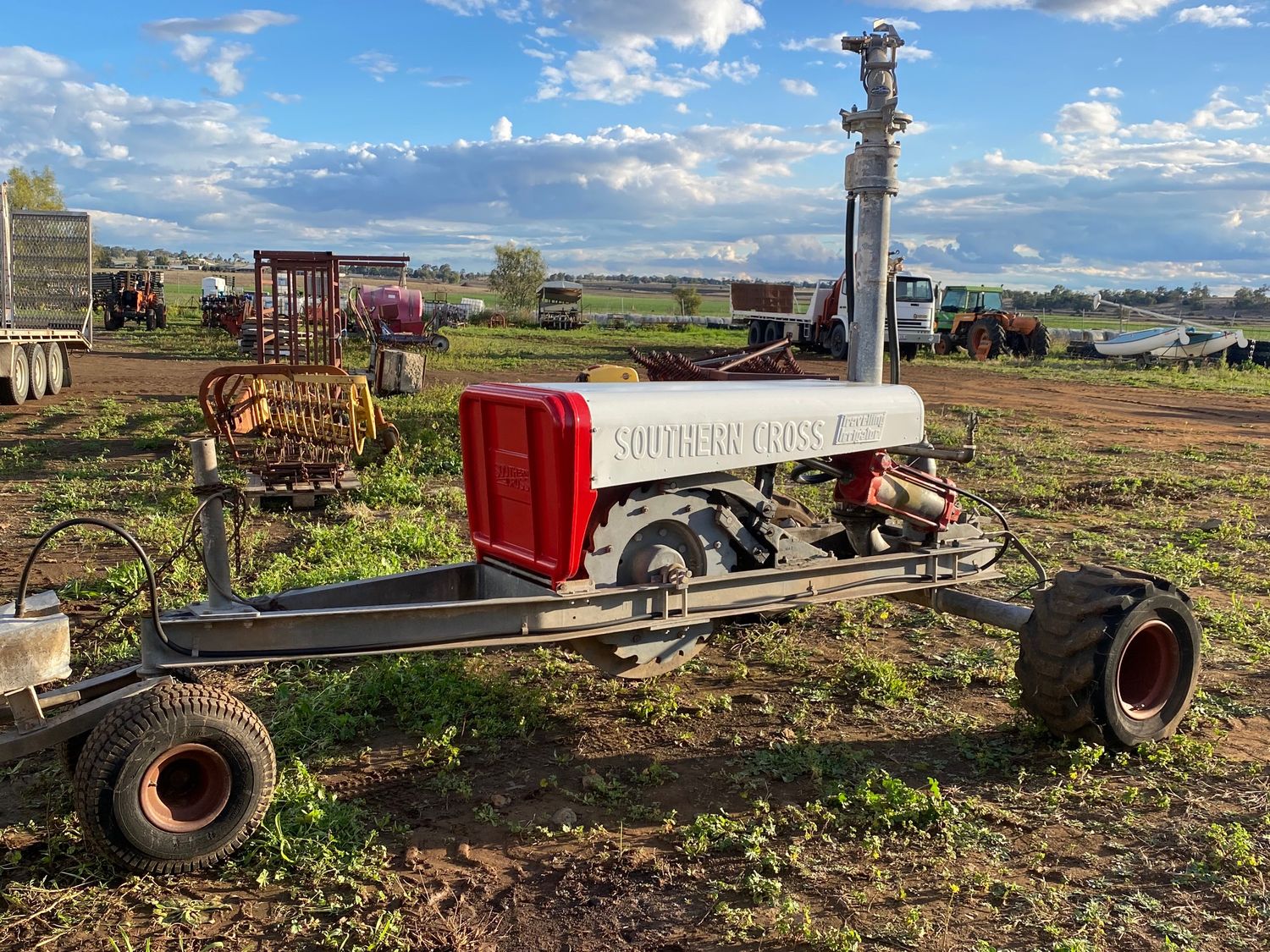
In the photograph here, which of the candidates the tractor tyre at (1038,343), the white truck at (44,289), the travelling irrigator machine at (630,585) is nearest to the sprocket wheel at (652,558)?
the travelling irrigator machine at (630,585)

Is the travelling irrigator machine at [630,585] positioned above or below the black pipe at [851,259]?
below

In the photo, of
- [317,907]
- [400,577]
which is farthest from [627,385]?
[317,907]

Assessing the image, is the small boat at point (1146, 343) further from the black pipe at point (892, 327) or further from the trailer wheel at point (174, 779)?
the trailer wheel at point (174, 779)

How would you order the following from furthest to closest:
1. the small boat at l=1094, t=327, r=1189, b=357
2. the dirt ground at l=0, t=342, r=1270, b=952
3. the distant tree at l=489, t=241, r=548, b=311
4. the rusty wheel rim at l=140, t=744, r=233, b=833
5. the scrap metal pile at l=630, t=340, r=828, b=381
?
1. the distant tree at l=489, t=241, r=548, b=311
2. the small boat at l=1094, t=327, r=1189, b=357
3. the scrap metal pile at l=630, t=340, r=828, b=381
4. the rusty wheel rim at l=140, t=744, r=233, b=833
5. the dirt ground at l=0, t=342, r=1270, b=952

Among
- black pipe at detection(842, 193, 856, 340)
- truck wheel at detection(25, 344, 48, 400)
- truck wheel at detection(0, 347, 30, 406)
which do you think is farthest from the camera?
truck wheel at detection(25, 344, 48, 400)

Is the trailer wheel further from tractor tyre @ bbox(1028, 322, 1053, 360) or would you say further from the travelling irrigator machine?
tractor tyre @ bbox(1028, 322, 1053, 360)

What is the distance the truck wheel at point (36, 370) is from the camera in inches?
691

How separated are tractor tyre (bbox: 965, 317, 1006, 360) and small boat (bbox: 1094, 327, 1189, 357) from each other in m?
3.10

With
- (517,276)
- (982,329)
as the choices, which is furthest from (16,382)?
(517,276)

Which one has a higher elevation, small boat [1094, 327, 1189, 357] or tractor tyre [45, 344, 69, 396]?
small boat [1094, 327, 1189, 357]

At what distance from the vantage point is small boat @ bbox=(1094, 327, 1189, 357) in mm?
29812

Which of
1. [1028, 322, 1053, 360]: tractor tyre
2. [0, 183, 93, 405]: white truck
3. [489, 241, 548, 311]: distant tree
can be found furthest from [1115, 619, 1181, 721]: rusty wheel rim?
[489, 241, 548, 311]: distant tree

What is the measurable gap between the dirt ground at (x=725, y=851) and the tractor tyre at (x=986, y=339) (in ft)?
82.8

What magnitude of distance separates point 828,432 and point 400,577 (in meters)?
2.06
